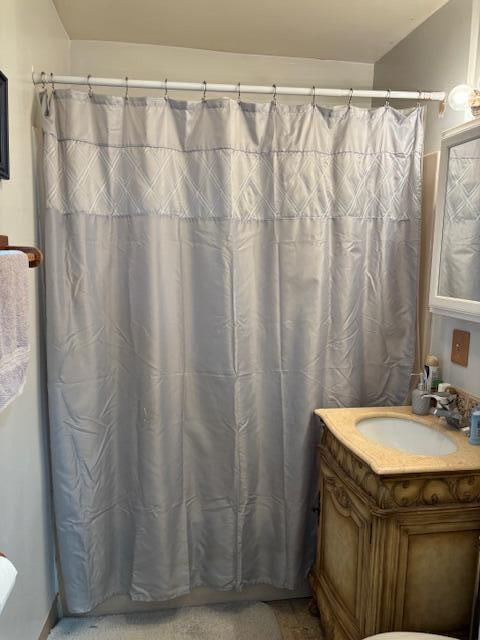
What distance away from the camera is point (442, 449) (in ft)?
5.38

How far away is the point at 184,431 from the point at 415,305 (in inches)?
44.1

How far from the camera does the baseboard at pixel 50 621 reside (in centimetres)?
179

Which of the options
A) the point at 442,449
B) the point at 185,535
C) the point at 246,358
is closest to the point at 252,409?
the point at 246,358

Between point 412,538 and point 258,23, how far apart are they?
2061 millimetres

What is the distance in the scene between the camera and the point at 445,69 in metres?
1.81

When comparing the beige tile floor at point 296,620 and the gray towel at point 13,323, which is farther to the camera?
the beige tile floor at point 296,620

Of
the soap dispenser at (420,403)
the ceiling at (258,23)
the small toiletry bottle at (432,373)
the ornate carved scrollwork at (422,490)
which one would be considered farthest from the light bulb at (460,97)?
the ornate carved scrollwork at (422,490)

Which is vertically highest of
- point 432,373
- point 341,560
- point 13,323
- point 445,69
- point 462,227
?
point 445,69

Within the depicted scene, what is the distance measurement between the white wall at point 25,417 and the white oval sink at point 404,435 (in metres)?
1.23

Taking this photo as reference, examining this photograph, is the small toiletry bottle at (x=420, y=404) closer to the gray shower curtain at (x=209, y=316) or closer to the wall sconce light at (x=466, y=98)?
the gray shower curtain at (x=209, y=316)

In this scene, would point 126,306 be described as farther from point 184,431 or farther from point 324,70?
point 324,70

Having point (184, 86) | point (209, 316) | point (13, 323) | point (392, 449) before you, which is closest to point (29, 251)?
point (13, 323)

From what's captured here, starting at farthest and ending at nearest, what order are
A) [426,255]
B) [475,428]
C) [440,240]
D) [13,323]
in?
[426,255] < [440,240] < [475,428] < [13,323]

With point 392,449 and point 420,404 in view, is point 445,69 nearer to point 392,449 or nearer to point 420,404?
point 420,404
